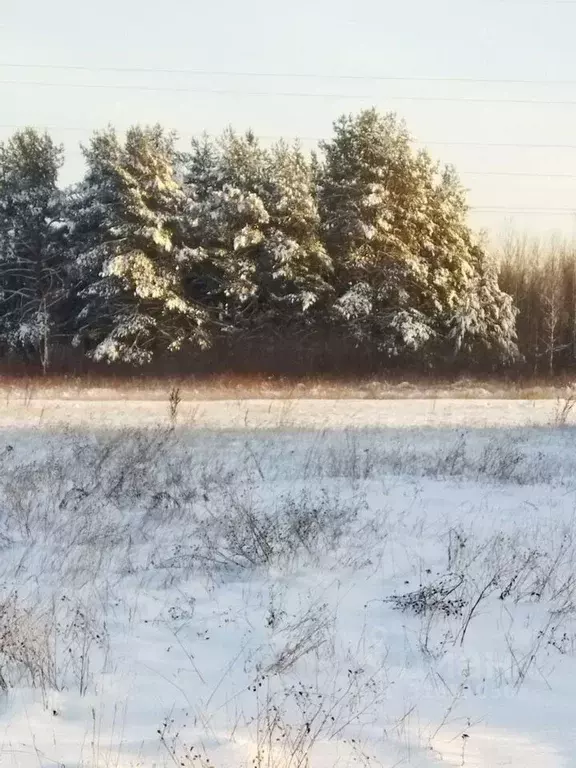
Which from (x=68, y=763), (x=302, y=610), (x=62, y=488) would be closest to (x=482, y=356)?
(x=62, y=488)

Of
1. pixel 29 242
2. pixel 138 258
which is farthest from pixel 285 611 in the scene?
pixel 29 242

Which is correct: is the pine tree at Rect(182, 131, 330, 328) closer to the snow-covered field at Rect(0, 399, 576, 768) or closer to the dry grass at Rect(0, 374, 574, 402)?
the dry grass at Rect(0, 374, 574, 402)

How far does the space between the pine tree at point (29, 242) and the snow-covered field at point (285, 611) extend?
23.6 m

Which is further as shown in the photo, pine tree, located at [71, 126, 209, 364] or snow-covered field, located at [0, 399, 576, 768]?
pine tree, located at [71, 126, 209, 364]

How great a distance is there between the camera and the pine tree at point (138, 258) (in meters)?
28.2

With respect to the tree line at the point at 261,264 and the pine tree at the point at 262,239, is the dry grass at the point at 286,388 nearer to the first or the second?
the tree line at the point at 261,264

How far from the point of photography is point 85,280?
30484 millimetres

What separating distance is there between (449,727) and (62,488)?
534cm

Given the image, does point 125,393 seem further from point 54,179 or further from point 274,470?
point 54,179

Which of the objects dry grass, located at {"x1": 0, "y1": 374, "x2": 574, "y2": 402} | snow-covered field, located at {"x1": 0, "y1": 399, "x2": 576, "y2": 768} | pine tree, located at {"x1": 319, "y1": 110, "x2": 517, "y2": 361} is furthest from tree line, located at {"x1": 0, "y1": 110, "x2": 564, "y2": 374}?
snow-covered field, located at {"x1": 0, "y1": 399, "x2": 576, "y2": 768}

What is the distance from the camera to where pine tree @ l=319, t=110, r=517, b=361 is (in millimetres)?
28297

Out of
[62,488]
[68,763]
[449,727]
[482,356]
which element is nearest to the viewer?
[68,763]

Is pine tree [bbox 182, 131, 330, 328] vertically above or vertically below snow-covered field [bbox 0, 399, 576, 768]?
above

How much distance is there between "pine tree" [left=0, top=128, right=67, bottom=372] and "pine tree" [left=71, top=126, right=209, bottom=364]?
2.03 meters
